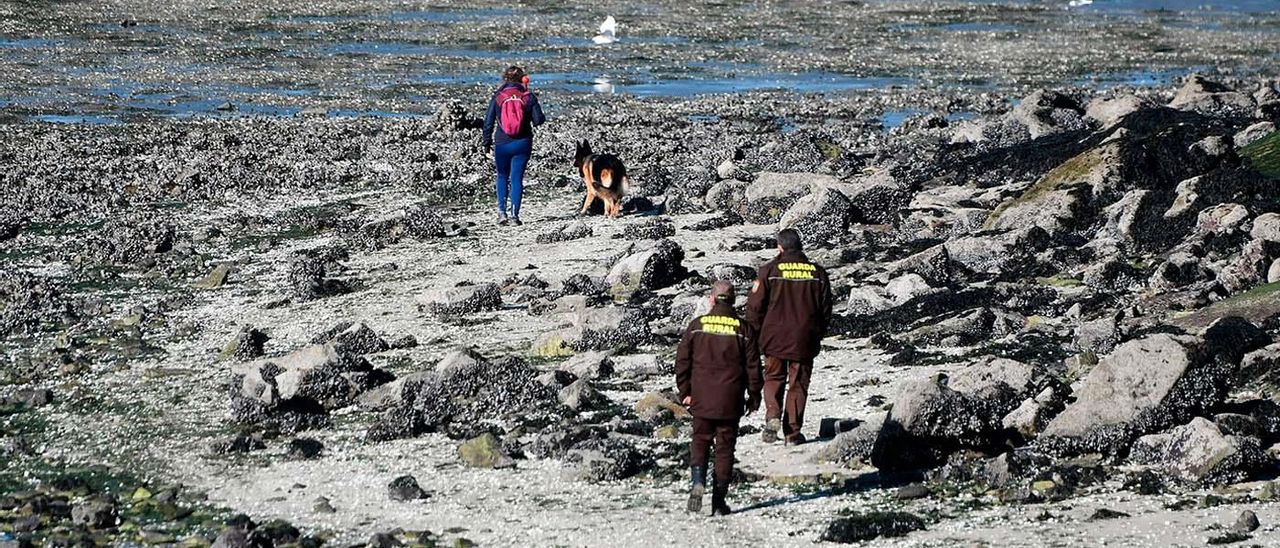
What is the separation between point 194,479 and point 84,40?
34161 mm

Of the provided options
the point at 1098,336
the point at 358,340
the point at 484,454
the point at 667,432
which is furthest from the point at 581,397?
the point at 1098,336

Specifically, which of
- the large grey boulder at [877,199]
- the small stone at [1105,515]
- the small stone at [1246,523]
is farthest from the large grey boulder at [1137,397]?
the large grey boulder at [877,199]

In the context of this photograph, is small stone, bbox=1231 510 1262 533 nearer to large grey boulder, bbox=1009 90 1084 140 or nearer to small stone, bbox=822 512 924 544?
small stone, bbox=822 512 924 544

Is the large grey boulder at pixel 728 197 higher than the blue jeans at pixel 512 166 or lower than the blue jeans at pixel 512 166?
lower

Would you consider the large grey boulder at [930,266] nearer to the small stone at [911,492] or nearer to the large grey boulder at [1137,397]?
the large grey boulder at [1137,397]

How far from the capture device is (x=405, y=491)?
1219cm

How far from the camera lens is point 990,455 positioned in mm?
12367

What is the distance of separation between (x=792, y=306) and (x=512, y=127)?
891cm

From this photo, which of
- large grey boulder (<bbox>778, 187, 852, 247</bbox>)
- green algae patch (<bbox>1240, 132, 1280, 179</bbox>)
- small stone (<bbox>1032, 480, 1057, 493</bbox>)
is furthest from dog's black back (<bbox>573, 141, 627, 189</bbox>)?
small stone (<bbox>1032, 480, 1057, 493</bbox>)

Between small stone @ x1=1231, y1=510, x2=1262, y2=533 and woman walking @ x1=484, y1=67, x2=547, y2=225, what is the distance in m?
11.1

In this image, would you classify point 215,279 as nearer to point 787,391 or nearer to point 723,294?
point 787,391

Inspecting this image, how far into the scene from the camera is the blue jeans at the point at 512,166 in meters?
21.3

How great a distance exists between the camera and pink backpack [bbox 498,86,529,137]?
20.8 m

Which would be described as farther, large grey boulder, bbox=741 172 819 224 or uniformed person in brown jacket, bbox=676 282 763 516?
large grey boulder, bbox=741 172 819 224
